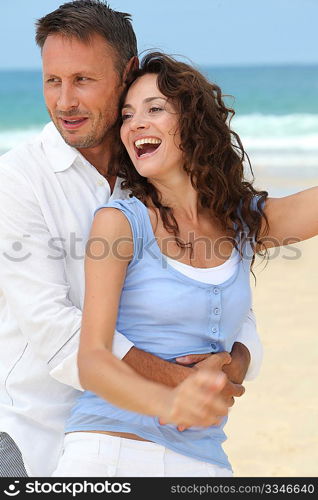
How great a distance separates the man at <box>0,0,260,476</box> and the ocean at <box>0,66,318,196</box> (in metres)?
9.66

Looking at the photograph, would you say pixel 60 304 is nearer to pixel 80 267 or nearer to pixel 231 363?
pixel 80 267

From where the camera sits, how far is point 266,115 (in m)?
23.7

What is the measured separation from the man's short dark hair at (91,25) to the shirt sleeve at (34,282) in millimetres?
626

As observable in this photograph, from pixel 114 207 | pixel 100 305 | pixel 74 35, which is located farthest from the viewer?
pixel 74 35

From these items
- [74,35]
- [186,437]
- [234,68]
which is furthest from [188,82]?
[234,68]

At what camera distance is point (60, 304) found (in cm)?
276

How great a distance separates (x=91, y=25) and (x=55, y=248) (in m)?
0.93

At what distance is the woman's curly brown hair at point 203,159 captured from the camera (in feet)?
9.47

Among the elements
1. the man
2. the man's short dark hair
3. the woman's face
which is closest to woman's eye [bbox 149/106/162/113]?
the woman's face

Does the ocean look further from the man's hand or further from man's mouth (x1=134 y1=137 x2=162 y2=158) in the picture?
the man's hand

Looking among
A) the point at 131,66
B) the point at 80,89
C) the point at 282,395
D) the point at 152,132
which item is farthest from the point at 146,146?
the point at 282,395

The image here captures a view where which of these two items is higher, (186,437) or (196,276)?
(196,276)

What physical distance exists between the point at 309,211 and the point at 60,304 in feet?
3.14

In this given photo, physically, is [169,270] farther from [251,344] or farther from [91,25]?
[91,25]
